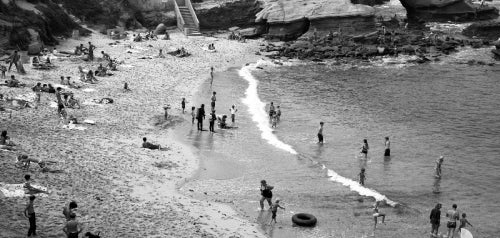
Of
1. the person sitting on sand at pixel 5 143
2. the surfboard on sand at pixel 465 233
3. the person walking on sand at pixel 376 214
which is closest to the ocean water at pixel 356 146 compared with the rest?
the person walking on sand at pixel 376 214

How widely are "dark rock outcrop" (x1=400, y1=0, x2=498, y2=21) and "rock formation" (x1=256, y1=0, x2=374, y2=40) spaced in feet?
38.3

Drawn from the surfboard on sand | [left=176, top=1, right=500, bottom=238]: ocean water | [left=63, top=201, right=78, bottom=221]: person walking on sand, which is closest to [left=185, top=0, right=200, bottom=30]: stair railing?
[left=176, top=1, right=500, bottom=238]: ocean water

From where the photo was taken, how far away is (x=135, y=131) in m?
29.7

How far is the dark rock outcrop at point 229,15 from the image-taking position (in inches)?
2672

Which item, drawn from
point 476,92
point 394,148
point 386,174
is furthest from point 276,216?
point 476,92

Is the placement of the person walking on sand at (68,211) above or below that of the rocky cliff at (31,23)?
below

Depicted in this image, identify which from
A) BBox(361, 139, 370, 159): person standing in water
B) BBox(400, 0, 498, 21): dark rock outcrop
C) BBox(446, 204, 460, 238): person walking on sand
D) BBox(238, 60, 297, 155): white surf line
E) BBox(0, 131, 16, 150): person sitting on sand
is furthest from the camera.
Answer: BBox(400, 0, 498, 21): dark rock outcrop

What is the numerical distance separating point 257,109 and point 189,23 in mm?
30955

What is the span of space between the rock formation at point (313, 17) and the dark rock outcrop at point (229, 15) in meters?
4.05

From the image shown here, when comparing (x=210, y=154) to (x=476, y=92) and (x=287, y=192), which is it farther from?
(x=476, y=92)

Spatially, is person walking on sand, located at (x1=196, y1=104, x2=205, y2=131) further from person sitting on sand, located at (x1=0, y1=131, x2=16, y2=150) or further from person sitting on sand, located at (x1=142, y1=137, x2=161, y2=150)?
person sitting on sand, located at (x1=0, y1=131, x2=16, y2=150)

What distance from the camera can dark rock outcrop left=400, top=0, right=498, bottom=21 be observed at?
66.7 m

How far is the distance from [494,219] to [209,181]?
11.8 meters

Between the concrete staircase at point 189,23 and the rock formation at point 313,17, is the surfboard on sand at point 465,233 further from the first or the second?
the concrete staircase at point 189,23
